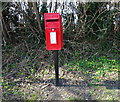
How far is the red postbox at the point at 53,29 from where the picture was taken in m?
2.35

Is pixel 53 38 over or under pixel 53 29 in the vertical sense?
under

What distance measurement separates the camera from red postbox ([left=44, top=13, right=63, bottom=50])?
7.71ft

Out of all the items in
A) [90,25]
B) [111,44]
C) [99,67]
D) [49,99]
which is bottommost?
[49,99]

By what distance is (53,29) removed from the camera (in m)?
2.37

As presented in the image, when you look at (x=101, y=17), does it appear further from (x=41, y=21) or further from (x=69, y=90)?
(x=69, y=90)

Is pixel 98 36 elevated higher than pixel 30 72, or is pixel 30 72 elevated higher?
pixel 98 36

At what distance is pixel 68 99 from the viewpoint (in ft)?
7.54

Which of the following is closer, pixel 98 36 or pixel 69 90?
pixel 69 90

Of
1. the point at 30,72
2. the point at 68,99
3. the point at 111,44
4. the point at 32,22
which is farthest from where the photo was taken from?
the point at 32,22

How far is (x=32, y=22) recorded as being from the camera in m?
4.89

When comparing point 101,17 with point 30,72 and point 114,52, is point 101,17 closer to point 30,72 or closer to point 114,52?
point 114,52

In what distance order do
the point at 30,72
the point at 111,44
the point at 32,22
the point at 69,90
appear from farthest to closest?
the point at 32,22
the point at 111,44
the point at 30,72
the point at 69,90

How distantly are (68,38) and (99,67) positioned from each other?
1804mm

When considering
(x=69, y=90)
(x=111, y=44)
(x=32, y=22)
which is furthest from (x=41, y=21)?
(x=69, y=90)
